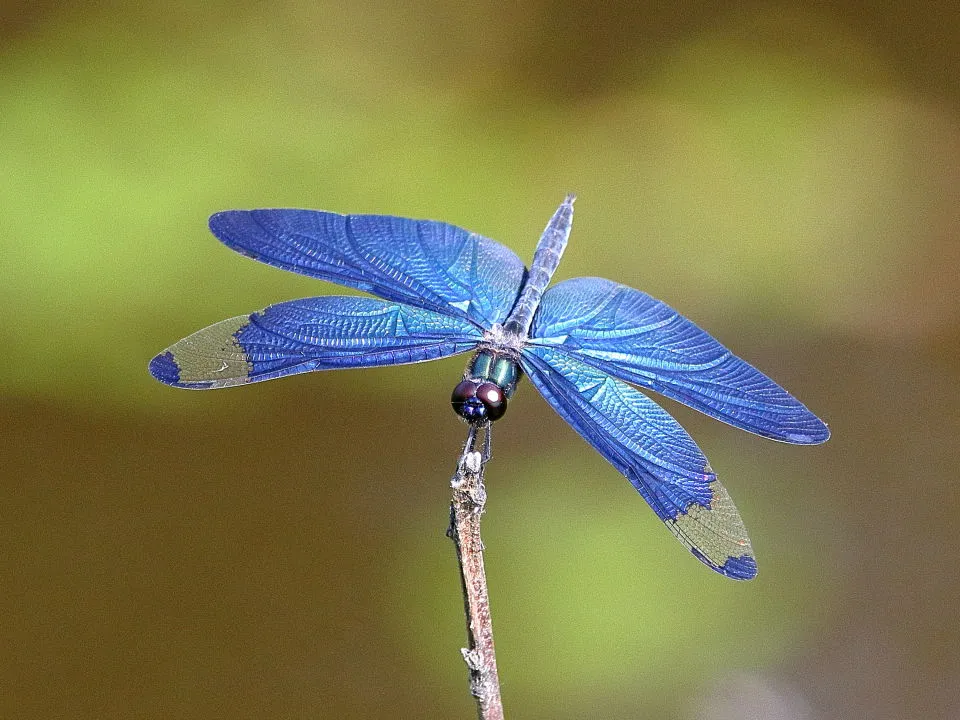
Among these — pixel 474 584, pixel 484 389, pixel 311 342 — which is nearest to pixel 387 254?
pixel 311 342

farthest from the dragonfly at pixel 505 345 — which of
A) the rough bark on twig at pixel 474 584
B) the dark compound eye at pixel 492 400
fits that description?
the rough bark on twig at pixel 474 584

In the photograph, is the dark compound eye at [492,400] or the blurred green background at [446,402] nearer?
Answer: the dark compound eye at [492,400]

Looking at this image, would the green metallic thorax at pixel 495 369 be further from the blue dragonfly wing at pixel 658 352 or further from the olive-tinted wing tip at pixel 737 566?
the olive-tinted wing tip at pixel 737 566

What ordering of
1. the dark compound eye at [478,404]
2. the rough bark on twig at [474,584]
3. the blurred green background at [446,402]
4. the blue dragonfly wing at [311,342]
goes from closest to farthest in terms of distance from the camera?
the rough bark on twig at [474,584], the dark compound eye at [478,404], the blue dragonfly wing at [311,342], the blurred green background at [446,402]

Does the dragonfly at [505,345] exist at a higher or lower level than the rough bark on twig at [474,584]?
higher

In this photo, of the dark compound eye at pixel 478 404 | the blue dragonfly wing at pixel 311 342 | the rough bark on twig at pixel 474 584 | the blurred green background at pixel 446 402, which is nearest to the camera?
the rough bark on twig at pixel 474 584

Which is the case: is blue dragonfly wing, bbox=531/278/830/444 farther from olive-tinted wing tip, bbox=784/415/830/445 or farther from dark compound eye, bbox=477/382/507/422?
dark compound eye, bbox=477/382/507/422
